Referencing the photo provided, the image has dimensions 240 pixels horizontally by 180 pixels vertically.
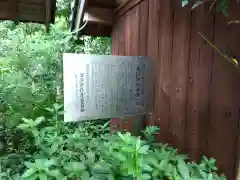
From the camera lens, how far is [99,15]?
335 centimetres

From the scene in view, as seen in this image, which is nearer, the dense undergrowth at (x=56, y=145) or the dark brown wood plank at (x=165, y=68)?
the dense undergrowth at (x=56, y=145)

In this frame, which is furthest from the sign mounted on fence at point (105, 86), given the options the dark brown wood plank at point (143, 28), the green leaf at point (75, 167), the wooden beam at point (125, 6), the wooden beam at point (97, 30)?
the wooden beam at point (97, 30)

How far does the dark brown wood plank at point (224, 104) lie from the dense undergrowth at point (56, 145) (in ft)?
0.44

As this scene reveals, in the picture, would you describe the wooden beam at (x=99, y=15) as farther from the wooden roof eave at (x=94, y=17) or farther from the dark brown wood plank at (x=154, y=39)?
the dark brown wood plank at (x=154, y=39)

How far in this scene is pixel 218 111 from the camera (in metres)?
1.61

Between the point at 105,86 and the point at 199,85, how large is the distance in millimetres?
854

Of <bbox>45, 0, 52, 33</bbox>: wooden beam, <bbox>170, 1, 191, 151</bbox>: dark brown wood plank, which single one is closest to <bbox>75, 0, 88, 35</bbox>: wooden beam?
<bbox>45, 0, 52, 33</bbox>: wooden beam

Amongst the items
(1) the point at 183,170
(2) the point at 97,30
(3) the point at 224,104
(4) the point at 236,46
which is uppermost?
(2) the point at 97,30

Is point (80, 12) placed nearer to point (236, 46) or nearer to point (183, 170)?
point (236, 46)

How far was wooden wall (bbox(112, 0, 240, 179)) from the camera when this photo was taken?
60.3 inches

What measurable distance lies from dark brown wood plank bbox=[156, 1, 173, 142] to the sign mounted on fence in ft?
0.52

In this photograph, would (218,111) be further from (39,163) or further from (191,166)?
(39,163)

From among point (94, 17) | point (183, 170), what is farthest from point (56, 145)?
point (94, 17)

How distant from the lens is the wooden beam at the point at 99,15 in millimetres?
3244
